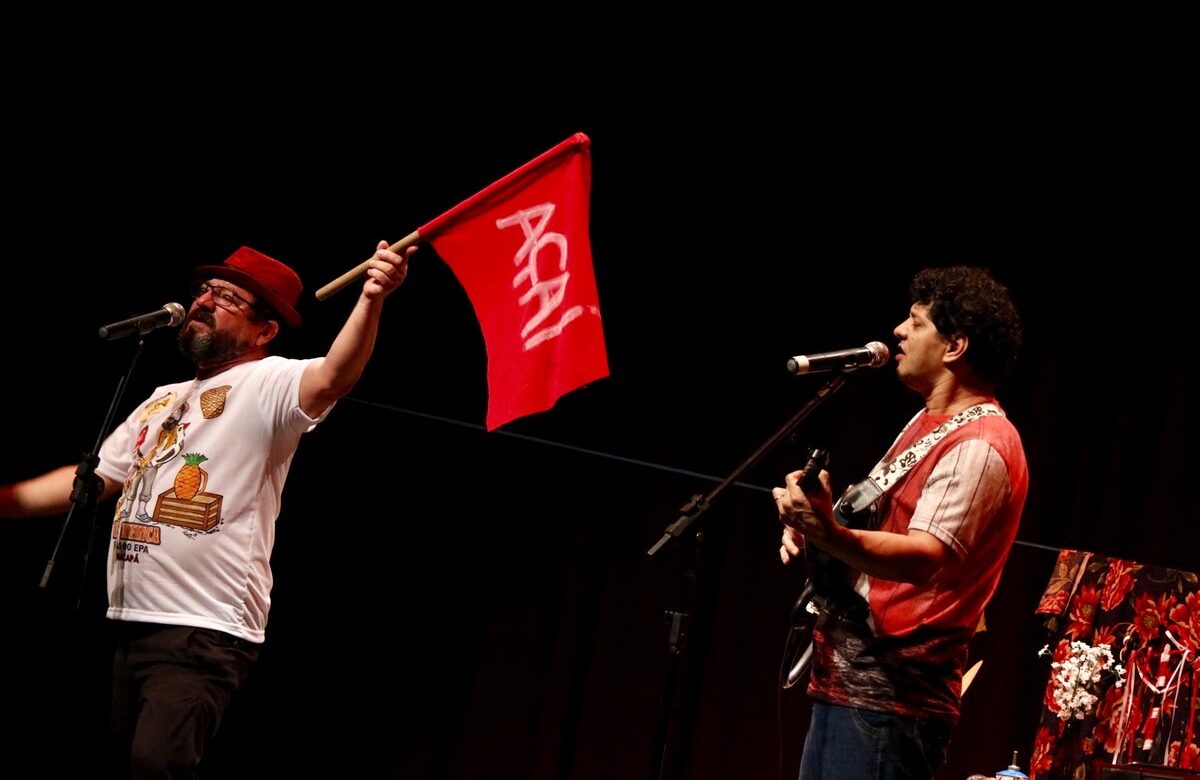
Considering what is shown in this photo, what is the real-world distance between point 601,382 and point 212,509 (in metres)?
2.15

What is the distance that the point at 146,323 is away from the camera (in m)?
2.98

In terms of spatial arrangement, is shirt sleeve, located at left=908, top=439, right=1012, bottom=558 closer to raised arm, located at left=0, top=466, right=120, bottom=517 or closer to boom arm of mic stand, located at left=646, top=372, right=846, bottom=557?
boom arm of mic stand, located at left=646, top=372, right=846, bottom=557

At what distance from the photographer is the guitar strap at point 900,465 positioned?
2.28 m

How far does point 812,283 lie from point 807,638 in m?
2.39

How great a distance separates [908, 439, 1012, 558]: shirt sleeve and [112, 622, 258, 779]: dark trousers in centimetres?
157

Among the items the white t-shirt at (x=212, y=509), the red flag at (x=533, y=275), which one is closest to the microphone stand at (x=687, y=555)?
the red flag at (x=533, y=275)

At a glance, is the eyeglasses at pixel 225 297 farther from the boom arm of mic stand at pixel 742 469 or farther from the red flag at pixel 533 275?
the boom arm of mic stand at pixel 742 469

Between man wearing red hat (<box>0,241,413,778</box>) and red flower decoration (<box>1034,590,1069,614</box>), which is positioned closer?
man wearing red hat (<box>0,241,413,778</box>)

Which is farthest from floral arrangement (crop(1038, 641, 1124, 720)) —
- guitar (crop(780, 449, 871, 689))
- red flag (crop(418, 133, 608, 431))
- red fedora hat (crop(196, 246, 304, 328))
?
red fedora hat (crop(196, 246, 304, 328))

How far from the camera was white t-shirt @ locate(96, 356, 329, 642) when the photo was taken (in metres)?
2.70

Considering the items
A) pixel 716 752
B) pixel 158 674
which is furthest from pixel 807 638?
pixel 716 752

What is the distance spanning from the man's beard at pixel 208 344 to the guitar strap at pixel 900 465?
5.23ft

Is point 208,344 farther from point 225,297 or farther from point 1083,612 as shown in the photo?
point 1083,612

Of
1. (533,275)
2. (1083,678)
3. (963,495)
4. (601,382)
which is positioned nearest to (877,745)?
(963,495)
